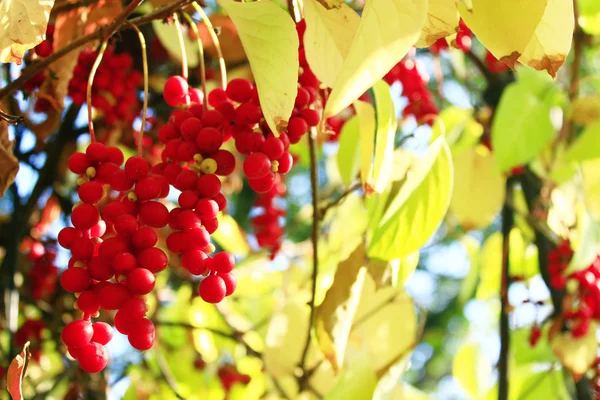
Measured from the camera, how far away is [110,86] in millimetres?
927

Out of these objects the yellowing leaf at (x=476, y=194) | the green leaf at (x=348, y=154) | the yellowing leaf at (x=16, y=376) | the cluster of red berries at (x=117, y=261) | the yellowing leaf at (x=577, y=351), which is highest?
the cluster of red berries at (x=117, y=261)

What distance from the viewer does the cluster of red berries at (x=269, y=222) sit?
1358mm

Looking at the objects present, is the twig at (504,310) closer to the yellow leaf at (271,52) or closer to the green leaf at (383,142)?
the green leaf at (383,142)

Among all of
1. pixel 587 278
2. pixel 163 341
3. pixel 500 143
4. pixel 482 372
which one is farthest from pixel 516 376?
pixel 163 341

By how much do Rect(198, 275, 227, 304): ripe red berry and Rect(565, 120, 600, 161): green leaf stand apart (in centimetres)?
71

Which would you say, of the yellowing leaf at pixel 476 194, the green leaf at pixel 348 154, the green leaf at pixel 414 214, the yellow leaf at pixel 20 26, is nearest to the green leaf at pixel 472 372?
the yellowing leaf at pixel 476 194

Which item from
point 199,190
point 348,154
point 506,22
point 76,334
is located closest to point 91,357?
point 76,334

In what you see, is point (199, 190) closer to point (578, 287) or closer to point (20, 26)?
point (20, 26)

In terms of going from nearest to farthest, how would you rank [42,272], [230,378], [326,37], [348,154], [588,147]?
[326,37] → [348,154] → [588,147] → [42,272] → [230,378]

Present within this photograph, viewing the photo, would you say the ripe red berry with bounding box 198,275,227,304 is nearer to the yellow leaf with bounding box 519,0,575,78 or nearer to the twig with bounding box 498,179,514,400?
the yellow leaf with bounding box 519,0,575,78

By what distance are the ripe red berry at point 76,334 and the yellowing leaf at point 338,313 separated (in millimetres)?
290

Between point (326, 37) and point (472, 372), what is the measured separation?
2.84ft

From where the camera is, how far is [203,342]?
1284 mm

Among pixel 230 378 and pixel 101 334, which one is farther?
pixel 230 378
